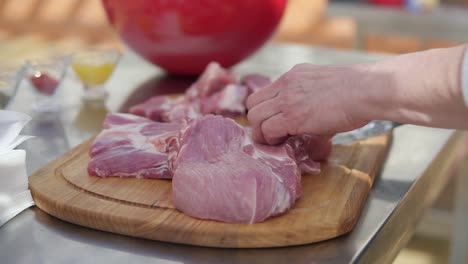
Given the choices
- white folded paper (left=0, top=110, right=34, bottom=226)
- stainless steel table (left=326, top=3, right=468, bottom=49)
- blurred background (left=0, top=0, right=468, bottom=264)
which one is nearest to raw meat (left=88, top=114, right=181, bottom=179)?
white folded paper (left=0, top=110, right=34, bottom=226)

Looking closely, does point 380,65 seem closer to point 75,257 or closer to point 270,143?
point 270,143

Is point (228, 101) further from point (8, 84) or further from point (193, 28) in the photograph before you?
point (8, 84)

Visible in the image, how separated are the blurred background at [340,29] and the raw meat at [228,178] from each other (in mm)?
1123

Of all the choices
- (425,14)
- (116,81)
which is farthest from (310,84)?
(425,14)

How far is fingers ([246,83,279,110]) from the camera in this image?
4.04 feet

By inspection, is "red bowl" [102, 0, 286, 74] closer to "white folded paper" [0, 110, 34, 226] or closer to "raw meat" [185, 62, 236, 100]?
"raw meat" [185, 62, 236, 100]

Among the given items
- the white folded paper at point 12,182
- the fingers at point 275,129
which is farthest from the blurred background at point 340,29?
the fingers at point 275,129

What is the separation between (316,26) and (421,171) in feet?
8.50

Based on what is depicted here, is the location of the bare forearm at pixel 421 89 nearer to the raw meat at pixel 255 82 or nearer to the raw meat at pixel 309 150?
the raw meat at pixel 309 150

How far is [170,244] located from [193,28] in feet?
2.64

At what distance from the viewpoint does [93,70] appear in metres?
1.67

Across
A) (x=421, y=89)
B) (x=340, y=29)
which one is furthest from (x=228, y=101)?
(x=340, y=29)

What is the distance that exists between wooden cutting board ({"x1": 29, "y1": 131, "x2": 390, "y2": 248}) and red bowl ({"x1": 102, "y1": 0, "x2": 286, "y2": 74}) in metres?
0.53

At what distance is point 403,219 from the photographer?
1204 mm
